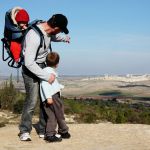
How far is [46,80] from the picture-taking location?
22.0ft

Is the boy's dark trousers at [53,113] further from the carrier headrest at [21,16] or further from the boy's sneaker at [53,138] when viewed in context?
the carrier headrest at [21,16]

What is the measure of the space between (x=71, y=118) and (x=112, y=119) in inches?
51.2

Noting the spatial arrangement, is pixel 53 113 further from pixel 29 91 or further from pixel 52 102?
pixel 29 91

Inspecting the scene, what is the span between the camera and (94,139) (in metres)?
7.43

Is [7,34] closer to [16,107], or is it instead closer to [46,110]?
[46,110]

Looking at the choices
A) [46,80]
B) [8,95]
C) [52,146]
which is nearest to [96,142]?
[52,146]

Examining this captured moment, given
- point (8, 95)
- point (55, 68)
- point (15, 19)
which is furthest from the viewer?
point (8, 95)

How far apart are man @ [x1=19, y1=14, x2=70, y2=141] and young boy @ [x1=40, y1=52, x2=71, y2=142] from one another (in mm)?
113

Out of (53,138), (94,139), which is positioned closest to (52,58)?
(53,138)

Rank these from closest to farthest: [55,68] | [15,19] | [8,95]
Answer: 1. [15,19]
2. [55,68]
3. [8,95]

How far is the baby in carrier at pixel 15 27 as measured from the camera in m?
6.45

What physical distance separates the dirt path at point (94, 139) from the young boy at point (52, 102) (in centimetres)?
17

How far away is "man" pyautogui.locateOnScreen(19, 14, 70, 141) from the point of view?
6.46m

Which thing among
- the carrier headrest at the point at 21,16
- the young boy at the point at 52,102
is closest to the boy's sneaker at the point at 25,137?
the young boy at the point at 52,102
